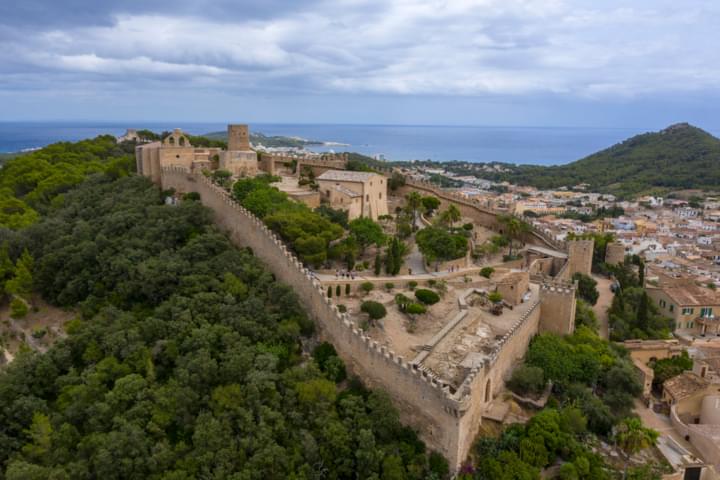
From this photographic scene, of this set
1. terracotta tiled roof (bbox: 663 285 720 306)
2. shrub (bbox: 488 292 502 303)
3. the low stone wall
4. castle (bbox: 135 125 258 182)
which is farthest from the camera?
castle (bbox: 135 125 258 182)

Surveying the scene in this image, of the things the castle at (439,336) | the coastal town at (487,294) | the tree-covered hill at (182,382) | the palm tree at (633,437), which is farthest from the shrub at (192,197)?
the palm tree at (633,437)

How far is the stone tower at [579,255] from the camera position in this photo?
88.9 ft

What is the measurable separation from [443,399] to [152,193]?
70.0 feet

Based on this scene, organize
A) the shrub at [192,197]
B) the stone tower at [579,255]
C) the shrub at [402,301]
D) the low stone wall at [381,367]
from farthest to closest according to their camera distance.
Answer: the shrub at [192,197] → the stone tower at [579,255] → the shrub at [402,301] → the low stone wall at [381,367]

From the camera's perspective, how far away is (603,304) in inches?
1062

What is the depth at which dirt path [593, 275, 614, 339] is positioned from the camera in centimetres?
2500

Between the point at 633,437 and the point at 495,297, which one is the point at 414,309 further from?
the point at 633,437

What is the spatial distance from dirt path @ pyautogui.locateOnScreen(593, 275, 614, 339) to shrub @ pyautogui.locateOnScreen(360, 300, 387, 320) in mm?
11862

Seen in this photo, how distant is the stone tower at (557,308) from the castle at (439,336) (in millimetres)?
36

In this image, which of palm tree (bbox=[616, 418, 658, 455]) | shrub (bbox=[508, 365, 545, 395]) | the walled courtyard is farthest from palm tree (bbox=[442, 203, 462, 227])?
palm tree (bbox=[616, 418, 658, 455])

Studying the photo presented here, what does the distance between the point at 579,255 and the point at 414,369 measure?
16448 mm

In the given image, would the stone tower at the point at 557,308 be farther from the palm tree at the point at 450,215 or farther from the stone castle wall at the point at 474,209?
the palm tree at the point at 450,215

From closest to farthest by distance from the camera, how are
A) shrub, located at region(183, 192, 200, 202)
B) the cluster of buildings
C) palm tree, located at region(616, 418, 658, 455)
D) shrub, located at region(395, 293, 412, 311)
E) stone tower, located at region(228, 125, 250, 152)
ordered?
1. palm tree, located at region(616, 418, 658, 455)
2. shrub, located at region(395, 293, 412, 311)
3. shrub, located at region(183, 192, 200, 202)
4. the cluster of buildings
5. stone tower, located at region(228, 125, 250, 152)

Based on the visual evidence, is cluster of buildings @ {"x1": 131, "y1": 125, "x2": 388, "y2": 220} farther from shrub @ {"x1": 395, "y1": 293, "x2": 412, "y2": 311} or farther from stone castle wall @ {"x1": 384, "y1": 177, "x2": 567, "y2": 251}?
shrub @ {"x1": 395, "y1": 293, "x2": 412, "y2": 311}
